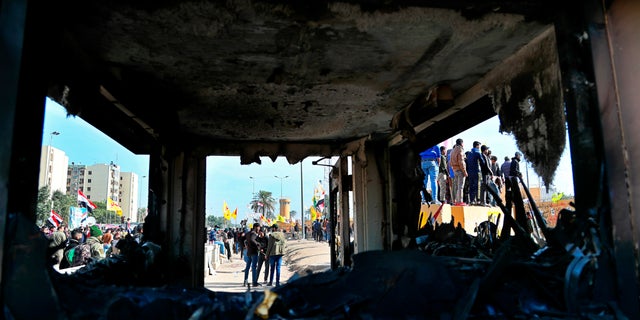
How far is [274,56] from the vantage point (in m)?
4.06

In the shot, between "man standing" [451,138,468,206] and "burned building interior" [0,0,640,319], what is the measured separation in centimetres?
628

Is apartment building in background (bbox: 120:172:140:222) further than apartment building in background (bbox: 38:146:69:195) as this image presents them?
Yes

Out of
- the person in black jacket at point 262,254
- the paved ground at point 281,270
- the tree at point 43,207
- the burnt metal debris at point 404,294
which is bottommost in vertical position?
the paved ground at point 281,270

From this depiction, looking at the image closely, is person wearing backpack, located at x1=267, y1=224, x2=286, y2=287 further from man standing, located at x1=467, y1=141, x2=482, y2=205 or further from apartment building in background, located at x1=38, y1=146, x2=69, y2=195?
apartment building in background, located at x1=38, y1=146, x2=69, y2=195

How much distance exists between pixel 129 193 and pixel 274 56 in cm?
13438

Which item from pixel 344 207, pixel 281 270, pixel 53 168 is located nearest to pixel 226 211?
pixel 281 270

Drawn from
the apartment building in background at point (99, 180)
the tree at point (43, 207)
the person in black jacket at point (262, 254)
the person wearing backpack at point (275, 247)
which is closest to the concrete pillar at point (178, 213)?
the person wearing backpack at point (275, 247)

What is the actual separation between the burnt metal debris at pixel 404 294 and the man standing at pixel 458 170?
8.92m

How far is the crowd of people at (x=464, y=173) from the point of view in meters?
11.6

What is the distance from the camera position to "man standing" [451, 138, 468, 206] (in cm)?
1191

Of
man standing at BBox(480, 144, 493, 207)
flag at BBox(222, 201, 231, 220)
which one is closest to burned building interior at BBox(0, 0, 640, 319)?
man standing at BBox(480, 144, 493, 207)

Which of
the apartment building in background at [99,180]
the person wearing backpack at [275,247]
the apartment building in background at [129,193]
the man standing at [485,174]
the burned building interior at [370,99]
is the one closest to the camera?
the burned building interior at [370,99]

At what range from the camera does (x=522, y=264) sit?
2.99 meters

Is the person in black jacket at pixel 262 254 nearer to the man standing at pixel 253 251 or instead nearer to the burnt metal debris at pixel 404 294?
the man standing at pixel 253 251
